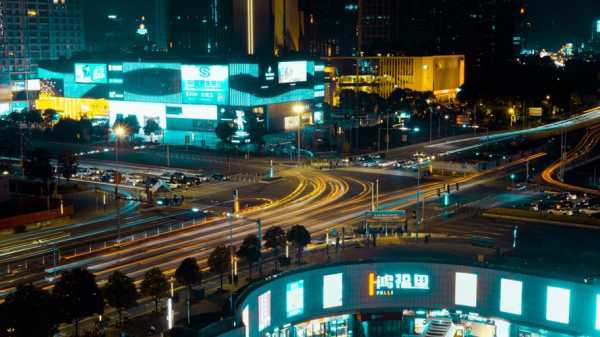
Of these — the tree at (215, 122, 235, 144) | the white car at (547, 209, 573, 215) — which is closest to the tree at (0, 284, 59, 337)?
the white car at (547, 209, 573, 215)

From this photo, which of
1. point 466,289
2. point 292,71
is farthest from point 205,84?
point 466,289

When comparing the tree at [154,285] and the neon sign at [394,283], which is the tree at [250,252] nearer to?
the tree at [154,285]

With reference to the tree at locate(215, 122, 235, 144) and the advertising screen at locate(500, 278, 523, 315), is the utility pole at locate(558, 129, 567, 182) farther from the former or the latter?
the advertising screen at locate(500, 278, 523, 315)

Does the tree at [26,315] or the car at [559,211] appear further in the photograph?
the car at [559,211]

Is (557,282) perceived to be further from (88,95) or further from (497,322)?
(88,95)

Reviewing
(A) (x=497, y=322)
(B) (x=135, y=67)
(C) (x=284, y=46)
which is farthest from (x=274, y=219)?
(C) (x=284, y=46)

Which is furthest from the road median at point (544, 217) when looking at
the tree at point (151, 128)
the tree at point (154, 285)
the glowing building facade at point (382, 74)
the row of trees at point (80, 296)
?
the glowing building facade at point (382, 74)

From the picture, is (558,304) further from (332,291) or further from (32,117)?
(32,117)
